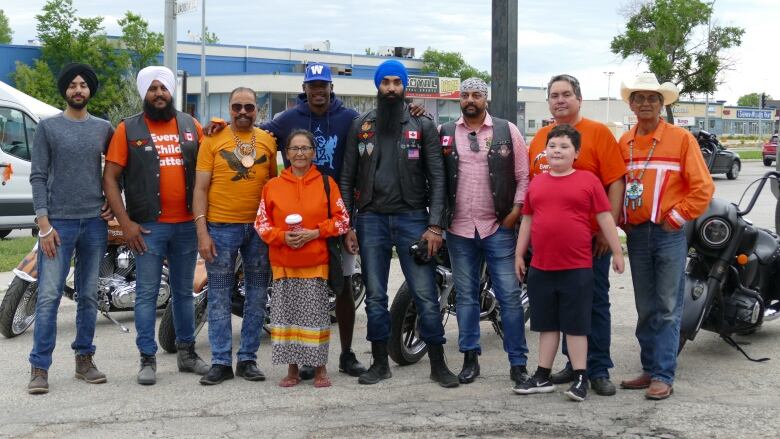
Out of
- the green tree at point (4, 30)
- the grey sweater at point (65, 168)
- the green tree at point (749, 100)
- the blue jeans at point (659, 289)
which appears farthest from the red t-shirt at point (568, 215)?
the green tree at point (749, 100)

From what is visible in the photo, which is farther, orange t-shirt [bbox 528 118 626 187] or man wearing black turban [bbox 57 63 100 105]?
man wearing black turban [bbox 57 63 100 105]

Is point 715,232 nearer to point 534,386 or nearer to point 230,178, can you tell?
point 534,386

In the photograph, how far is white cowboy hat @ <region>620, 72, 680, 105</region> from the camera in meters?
5.97

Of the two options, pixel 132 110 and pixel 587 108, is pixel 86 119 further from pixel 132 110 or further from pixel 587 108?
pixel 587 108

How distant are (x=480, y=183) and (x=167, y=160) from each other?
2.03 m

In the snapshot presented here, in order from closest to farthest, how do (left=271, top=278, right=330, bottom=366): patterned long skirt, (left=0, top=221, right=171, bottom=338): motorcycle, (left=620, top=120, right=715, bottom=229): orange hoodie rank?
(left=620, top=120, right=715, bottom=229): orange hoodie
(left=271, top=278, right=330, bottom=366): patterned long skirt
(left=0, top=221, right=171, bottom=338): motorcycle

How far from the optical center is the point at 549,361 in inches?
239

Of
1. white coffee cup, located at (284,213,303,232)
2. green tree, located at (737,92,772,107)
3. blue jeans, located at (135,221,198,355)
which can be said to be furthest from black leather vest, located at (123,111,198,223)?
green tree, located at (737,92,772,107)

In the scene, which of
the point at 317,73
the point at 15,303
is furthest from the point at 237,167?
the point at 15,303

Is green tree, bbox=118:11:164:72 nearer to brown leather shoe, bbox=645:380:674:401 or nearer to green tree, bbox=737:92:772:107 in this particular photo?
brown leather shoe, bbox=645:380:674:401

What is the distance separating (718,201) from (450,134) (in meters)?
2.00

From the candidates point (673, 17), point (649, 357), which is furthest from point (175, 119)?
point (673, 17)

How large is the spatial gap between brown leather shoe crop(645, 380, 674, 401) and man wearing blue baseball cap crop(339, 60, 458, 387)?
47.5 inches

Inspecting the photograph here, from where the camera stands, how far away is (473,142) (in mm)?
6250
